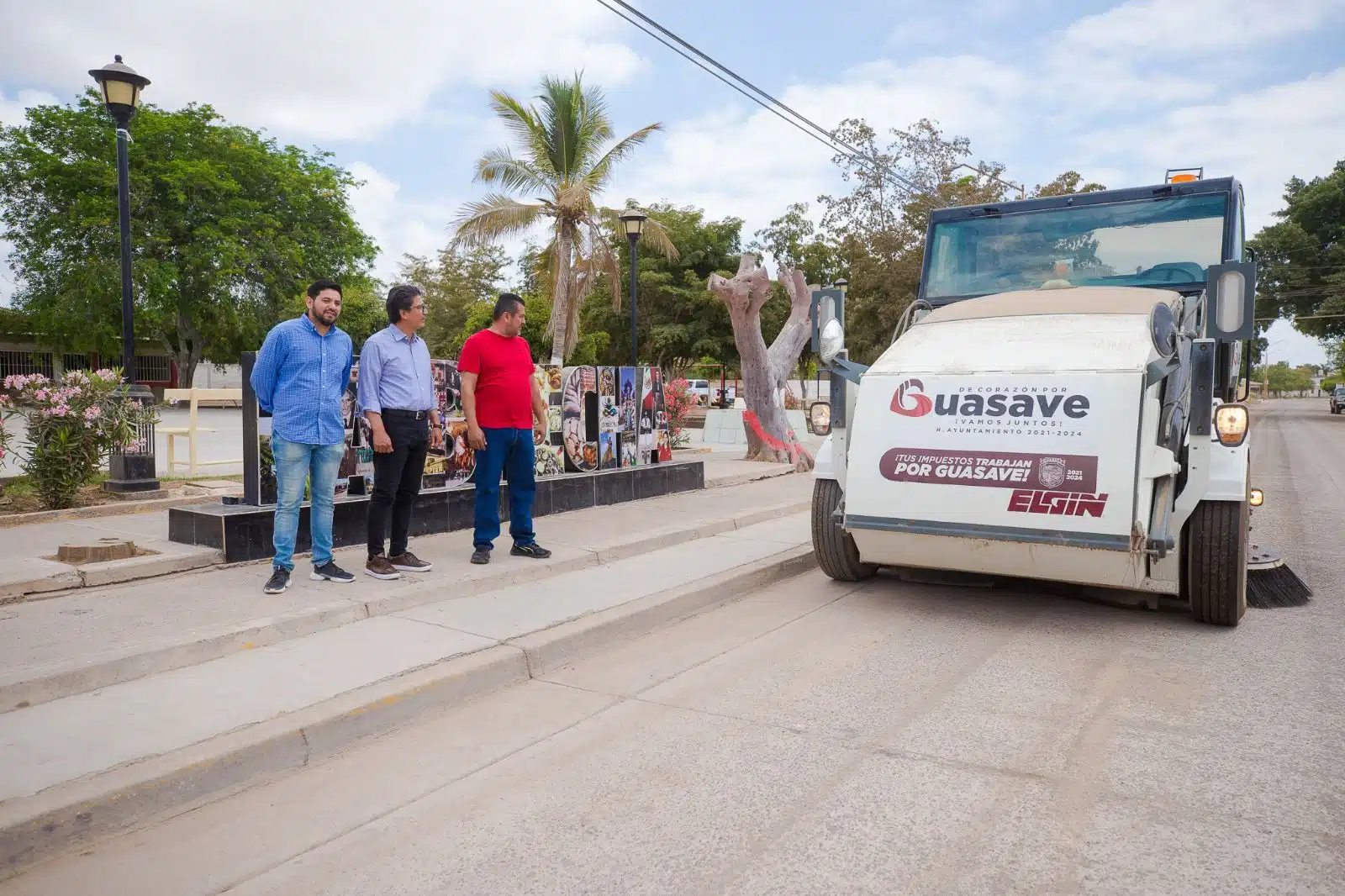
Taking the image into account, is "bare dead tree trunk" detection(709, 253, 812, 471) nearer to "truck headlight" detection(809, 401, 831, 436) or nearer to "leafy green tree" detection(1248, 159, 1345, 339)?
"truck headlight" detection(809, 401, 831, 436)

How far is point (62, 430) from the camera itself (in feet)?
28.5

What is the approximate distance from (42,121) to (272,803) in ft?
135

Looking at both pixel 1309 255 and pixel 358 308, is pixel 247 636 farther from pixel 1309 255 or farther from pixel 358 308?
pixel 1309 255

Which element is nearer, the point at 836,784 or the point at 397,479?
the point at 836,784

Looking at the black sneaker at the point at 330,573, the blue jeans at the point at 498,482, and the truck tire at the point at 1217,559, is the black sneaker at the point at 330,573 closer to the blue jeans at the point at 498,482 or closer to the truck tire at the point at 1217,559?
the blue jeans at the point at 498,482

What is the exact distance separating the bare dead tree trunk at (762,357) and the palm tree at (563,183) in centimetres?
653

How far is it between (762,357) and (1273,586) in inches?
407

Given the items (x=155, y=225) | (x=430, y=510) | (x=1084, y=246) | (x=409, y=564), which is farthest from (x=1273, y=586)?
(x=155, y=225)

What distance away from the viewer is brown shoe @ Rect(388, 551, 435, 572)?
648cm

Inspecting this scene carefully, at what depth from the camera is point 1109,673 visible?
188 inches

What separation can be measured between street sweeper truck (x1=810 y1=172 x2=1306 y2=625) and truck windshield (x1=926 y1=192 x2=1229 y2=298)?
1017 mm

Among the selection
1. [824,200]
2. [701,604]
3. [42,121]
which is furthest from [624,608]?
[42,121]

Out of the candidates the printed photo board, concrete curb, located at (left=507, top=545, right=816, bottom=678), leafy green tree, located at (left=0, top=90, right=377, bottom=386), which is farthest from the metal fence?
concrete curb, located at (left=507, top=545, right=816, bottom=678)

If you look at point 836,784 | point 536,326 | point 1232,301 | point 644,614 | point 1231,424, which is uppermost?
point 536,326
